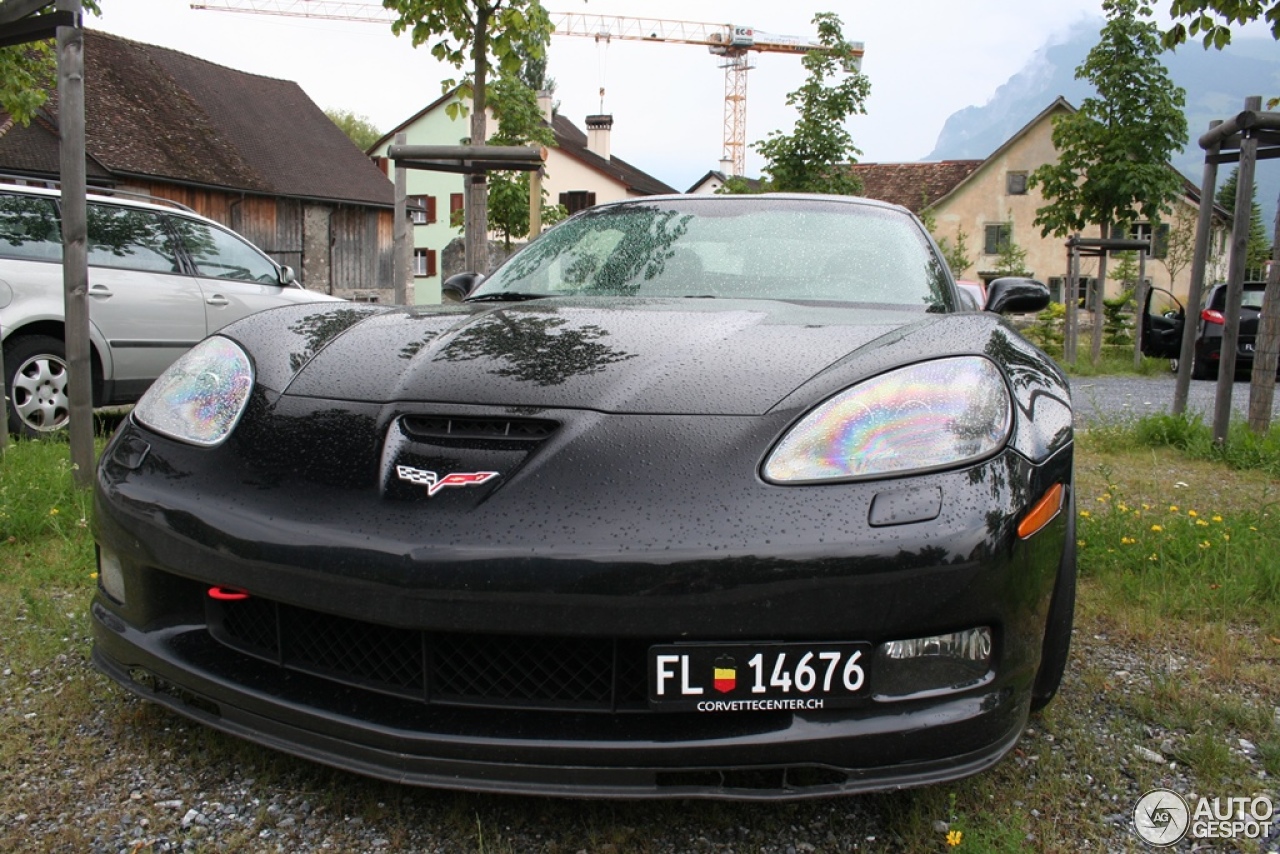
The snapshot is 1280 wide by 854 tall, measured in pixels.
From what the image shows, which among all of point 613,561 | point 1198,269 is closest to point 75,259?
point 613,561

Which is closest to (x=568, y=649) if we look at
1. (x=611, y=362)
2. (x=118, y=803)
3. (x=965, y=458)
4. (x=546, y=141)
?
(x=611, y=362)

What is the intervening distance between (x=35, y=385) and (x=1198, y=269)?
6921 mm

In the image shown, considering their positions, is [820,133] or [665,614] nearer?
[665,614]

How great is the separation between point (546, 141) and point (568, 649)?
13606mm

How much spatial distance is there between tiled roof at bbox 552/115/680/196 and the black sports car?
36.8m

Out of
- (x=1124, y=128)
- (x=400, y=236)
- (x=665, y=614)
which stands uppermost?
(x=1124, y=128)

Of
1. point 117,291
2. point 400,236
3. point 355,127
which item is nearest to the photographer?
point 117,291

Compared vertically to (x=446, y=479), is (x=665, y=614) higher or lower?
lower

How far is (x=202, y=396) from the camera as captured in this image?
2.04 m

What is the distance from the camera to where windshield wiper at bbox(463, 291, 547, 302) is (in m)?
2.86

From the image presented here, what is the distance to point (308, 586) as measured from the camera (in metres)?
1.60

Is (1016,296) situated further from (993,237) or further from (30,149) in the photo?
(993,237)

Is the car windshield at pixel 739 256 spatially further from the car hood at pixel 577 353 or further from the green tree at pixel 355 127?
the green tree at pixel 355 127

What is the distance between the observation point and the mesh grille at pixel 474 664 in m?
1.57
